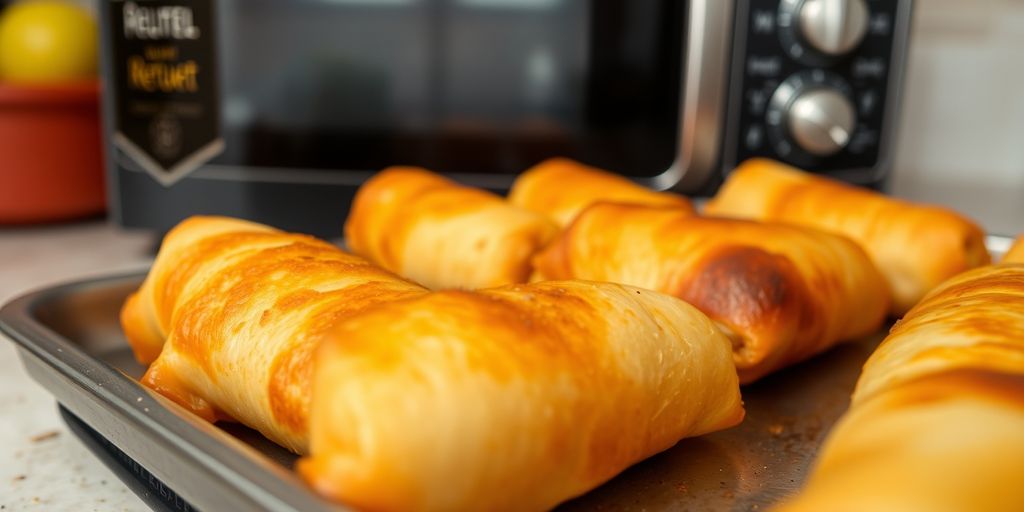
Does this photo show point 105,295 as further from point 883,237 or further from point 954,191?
point 954,191

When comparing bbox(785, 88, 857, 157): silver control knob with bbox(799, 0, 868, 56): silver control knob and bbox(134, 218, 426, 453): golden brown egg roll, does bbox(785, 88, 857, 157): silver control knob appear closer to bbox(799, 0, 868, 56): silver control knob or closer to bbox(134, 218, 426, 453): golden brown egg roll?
bbox(799, 0, 868, 56): silver control knob

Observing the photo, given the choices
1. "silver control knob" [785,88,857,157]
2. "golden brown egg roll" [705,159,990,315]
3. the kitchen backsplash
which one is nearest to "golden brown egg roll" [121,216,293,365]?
"golden brown egg roll" [705,159,990,315]

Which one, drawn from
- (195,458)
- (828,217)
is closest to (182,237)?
(195,458)

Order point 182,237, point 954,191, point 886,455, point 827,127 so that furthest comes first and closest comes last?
point 954,191 → point 827,127 → point 182,237 → point 886,455

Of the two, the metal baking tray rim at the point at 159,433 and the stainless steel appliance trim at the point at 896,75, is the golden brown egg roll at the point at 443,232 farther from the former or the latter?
the stainless steel appliance trim at the point at 896,75

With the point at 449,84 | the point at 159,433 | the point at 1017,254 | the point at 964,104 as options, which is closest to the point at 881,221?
the point at 1017,254

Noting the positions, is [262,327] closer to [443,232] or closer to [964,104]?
Answer: [443,232]
